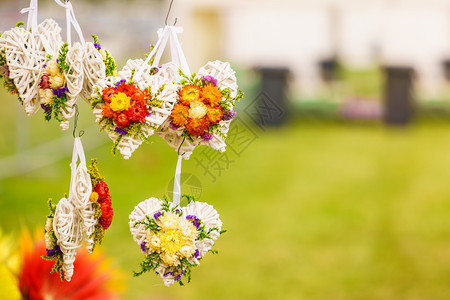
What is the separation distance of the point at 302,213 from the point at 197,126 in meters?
3.76

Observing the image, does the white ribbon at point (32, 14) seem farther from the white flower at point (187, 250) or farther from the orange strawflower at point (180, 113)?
the white flower at point (187, 250)

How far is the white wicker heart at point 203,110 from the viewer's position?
0.72 m

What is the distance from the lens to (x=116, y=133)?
70cm

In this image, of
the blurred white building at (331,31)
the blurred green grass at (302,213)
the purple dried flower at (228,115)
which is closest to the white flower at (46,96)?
the purple dried flower at (228,115)

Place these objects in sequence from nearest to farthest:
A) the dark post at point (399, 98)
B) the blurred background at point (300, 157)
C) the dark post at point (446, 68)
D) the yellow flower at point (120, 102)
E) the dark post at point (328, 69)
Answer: the yellow flower at point (120, 102)
the blurred background at point (300, 157)
the dark post at point (399, 98)
the dark post at point (446, 68)
the dark post at point (328, 69)

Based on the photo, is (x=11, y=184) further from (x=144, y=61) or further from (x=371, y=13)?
(x=371, y=13)

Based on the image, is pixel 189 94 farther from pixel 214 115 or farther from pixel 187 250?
pixel 187 250

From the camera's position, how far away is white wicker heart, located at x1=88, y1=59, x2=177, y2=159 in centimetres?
69

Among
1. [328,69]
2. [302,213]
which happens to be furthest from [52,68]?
[328,69]

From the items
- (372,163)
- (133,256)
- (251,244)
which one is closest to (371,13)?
(372,163)

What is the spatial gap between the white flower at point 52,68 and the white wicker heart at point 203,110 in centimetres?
14

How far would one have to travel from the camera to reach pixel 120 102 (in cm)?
68

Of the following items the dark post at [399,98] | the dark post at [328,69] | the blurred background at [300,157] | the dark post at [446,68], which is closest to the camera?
the blurred background at [300,157]

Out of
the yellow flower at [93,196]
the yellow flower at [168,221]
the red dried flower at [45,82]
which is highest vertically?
the red dried flower at [45,82]
